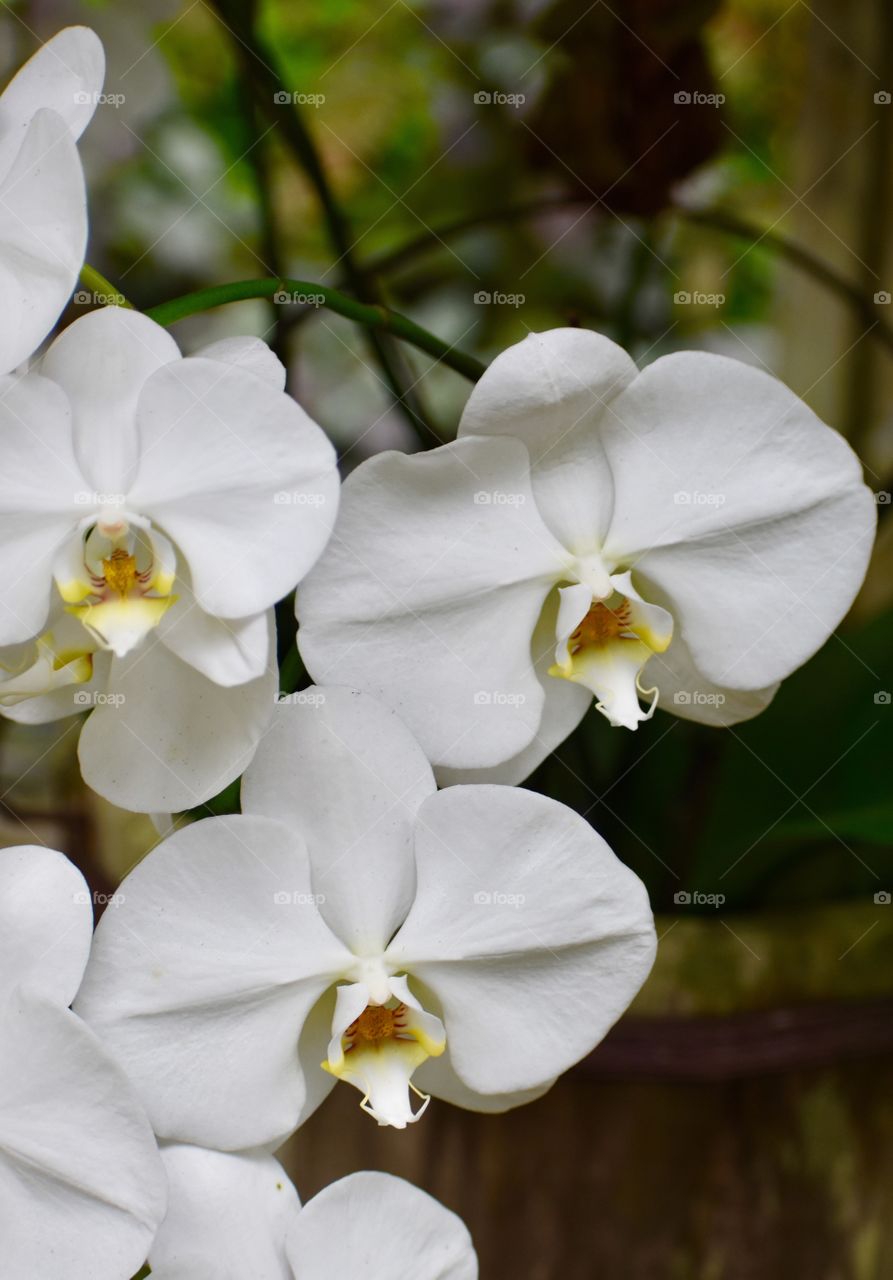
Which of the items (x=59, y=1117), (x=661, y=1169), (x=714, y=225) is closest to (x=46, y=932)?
(x=59, y=1117)

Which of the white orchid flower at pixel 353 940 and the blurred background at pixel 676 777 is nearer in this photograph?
the white orchid flower at pixel 353 940

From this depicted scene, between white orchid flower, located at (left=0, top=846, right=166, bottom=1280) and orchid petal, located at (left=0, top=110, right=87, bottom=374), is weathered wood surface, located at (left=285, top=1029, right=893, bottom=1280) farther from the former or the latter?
orchid petal, located at (left=0, top=110, right=87, bottom=374)

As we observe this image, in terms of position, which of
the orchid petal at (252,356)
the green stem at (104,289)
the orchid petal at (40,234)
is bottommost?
the orchid petal at (252,356)

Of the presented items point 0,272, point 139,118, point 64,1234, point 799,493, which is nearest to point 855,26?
point 139,118

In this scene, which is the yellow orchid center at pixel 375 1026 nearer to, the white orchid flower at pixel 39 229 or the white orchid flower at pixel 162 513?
the white orchid flower at pixel 162 513

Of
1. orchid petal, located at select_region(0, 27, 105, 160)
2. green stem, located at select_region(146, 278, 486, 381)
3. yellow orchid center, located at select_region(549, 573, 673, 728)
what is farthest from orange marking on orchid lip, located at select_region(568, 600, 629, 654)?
orchid petal, located at select_region(0, 27, 105, 160)

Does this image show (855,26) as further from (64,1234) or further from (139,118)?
(64,1234)

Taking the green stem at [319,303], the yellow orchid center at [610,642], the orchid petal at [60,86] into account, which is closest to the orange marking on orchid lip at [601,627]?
the yellow orchid center at [610,642]
